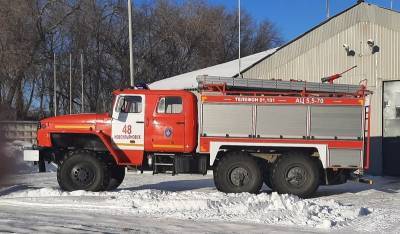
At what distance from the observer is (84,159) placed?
566 inches

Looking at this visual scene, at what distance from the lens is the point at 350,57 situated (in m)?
21.2

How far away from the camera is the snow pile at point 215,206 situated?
11156 millimetres

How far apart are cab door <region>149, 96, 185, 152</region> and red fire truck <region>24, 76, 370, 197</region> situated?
2cm

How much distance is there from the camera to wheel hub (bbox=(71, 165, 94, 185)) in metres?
14.3

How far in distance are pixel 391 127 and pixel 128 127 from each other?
1019 centimetres

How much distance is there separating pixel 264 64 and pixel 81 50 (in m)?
39.1

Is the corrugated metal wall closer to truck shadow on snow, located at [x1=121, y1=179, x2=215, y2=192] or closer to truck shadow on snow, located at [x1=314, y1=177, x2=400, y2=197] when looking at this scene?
truck shadow on snow, located at [x1=314, y1=177, x2=400, y2=197]

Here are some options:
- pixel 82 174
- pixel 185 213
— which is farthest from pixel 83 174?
pixel 185 213

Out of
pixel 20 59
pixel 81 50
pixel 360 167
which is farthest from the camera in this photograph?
pixel 81 50

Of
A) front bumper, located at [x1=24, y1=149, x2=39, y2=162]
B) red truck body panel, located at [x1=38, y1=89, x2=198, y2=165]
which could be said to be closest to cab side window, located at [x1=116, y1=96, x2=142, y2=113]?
red truck body panel, located at [x1=38, y1=89, x2=198, y2=165]

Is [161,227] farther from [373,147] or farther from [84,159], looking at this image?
[373,147]

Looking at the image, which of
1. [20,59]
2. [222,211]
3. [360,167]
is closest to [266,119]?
[360,167]

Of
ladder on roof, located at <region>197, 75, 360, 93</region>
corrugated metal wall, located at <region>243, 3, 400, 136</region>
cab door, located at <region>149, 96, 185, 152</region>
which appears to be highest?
corrugated metal wall, located at <region>243, 3, 400, 136</region>

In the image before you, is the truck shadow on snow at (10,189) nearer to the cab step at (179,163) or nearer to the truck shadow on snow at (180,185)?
the truck shadow on snow at (180,185)
